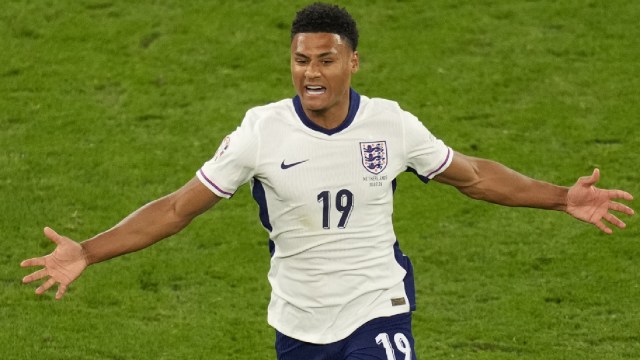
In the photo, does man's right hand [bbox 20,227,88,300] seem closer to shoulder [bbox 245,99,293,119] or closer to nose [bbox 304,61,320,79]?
shoulder [bbox 245,99,293,119]

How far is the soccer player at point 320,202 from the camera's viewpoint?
748 centimetres

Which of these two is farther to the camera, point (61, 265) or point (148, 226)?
point (148, 226)

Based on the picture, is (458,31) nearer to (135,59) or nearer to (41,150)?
(135,59)

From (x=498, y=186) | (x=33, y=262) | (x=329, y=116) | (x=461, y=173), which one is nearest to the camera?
(x=33, y=262)

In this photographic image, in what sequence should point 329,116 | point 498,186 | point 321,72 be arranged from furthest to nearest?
point 498,186
point 329,116
point 321,72

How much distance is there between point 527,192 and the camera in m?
8.05

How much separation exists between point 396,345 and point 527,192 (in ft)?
3.88

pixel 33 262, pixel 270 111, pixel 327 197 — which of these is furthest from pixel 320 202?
pixel 33 262

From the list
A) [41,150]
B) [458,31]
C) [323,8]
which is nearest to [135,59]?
[41,150]

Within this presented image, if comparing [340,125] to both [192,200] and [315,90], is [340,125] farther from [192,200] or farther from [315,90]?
[192,200]

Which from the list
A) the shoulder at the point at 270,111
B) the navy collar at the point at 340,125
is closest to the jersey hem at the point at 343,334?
the navy collar at the point at 340,125

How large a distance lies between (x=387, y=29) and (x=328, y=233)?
8.09 metres

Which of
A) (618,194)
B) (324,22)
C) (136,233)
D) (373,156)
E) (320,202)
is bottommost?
(618,194)

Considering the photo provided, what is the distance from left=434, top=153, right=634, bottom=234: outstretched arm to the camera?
7973 mm
